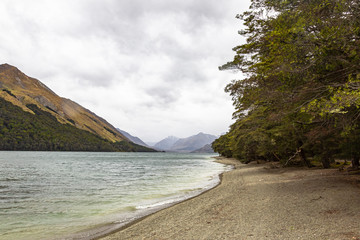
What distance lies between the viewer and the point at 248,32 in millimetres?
13508

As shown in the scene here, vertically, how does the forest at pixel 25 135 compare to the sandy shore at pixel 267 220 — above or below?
above

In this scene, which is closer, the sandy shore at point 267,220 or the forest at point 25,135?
the sandy shore at point 267,220

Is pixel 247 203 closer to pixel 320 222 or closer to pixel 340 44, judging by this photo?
pixel 320 222

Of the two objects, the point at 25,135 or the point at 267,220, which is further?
the point at 25,135

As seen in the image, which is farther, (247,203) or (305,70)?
(247,203)

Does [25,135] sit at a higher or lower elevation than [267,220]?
higher

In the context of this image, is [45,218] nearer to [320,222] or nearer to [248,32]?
[320,222]

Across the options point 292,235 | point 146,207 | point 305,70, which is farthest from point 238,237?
point 146,207

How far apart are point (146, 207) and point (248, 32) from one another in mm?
12616

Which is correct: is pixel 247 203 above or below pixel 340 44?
below

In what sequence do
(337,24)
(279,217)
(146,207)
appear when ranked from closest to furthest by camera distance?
(337,24), (279,217), (146,207)

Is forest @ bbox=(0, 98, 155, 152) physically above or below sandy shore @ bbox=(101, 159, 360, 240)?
above

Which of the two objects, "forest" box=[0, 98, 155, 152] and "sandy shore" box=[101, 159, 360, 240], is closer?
"sandy shore" box=[101, 159, 360, 240]

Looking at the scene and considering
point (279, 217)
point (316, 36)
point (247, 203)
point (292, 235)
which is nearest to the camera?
point (292, 235)
